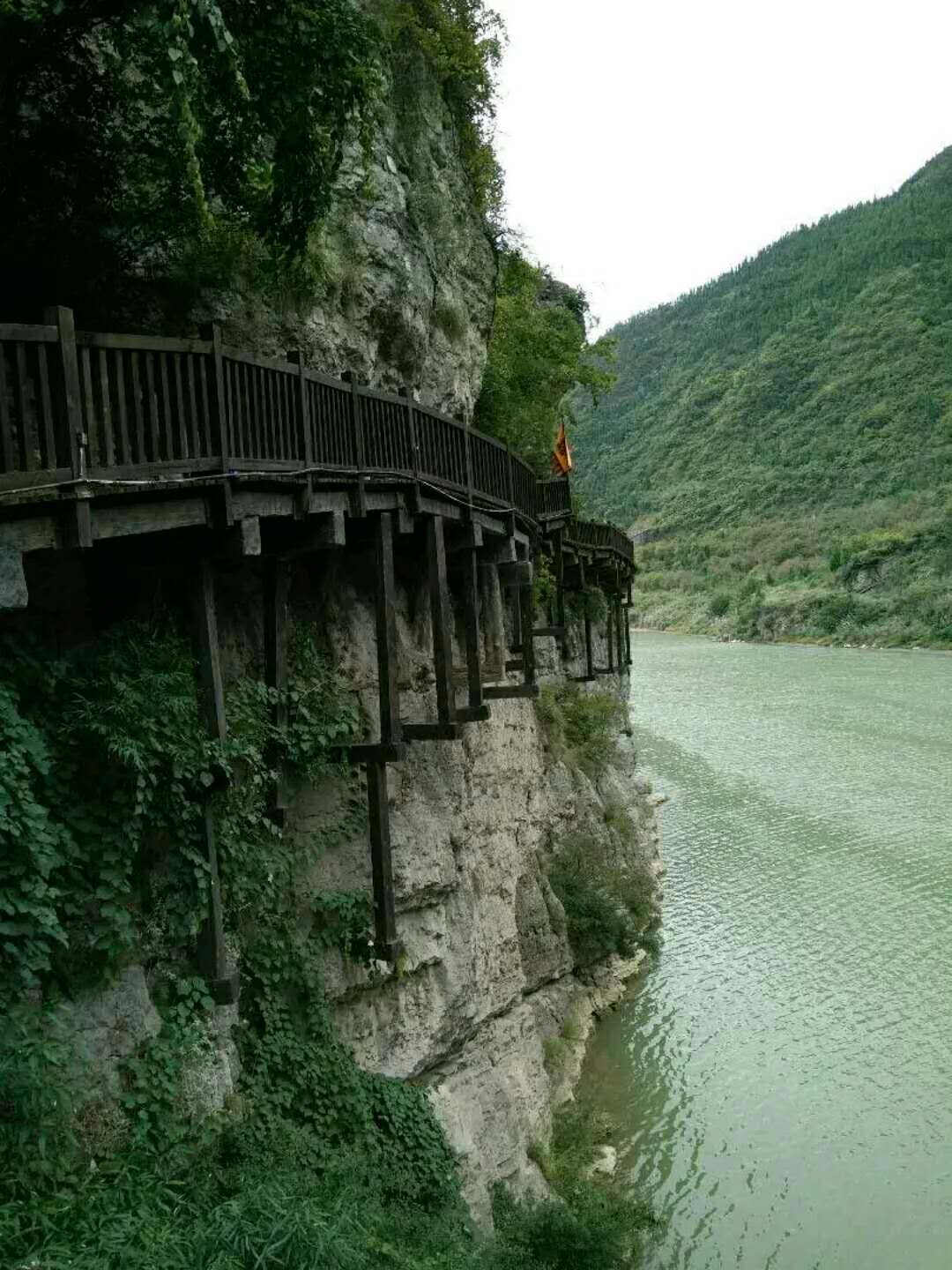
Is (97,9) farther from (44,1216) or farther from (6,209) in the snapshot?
(44,1216)

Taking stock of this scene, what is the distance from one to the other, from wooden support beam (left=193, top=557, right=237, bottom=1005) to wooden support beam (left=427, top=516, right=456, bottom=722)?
3.12 m

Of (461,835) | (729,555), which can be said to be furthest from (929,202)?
(461,835)

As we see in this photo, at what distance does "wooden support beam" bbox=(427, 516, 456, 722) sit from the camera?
A: 10.6 m

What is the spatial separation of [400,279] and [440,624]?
12.7 ft

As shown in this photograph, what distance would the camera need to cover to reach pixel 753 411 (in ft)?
466

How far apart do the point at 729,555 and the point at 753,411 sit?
4204 centimetres

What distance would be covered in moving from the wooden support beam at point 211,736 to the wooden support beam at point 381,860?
2165 millimetres

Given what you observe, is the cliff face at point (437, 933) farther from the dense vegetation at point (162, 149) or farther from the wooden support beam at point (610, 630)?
the wooden support beam at point (610, 630)

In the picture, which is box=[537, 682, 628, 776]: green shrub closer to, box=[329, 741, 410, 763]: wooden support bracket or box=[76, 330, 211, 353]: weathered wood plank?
box=[329, 741, 410, 763]: wooden support bracket

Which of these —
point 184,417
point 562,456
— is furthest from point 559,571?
point 184,417

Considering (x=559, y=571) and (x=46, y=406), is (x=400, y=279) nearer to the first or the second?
(x=46, y=406)

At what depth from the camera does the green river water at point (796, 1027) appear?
13.4 m

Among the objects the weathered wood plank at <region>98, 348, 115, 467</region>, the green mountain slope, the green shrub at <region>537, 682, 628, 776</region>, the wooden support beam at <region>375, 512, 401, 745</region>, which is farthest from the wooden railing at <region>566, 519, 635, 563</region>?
the green mountain slope

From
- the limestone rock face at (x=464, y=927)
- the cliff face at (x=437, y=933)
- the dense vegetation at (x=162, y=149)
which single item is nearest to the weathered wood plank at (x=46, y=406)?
the dense vegetation at (x=162, y=149)
